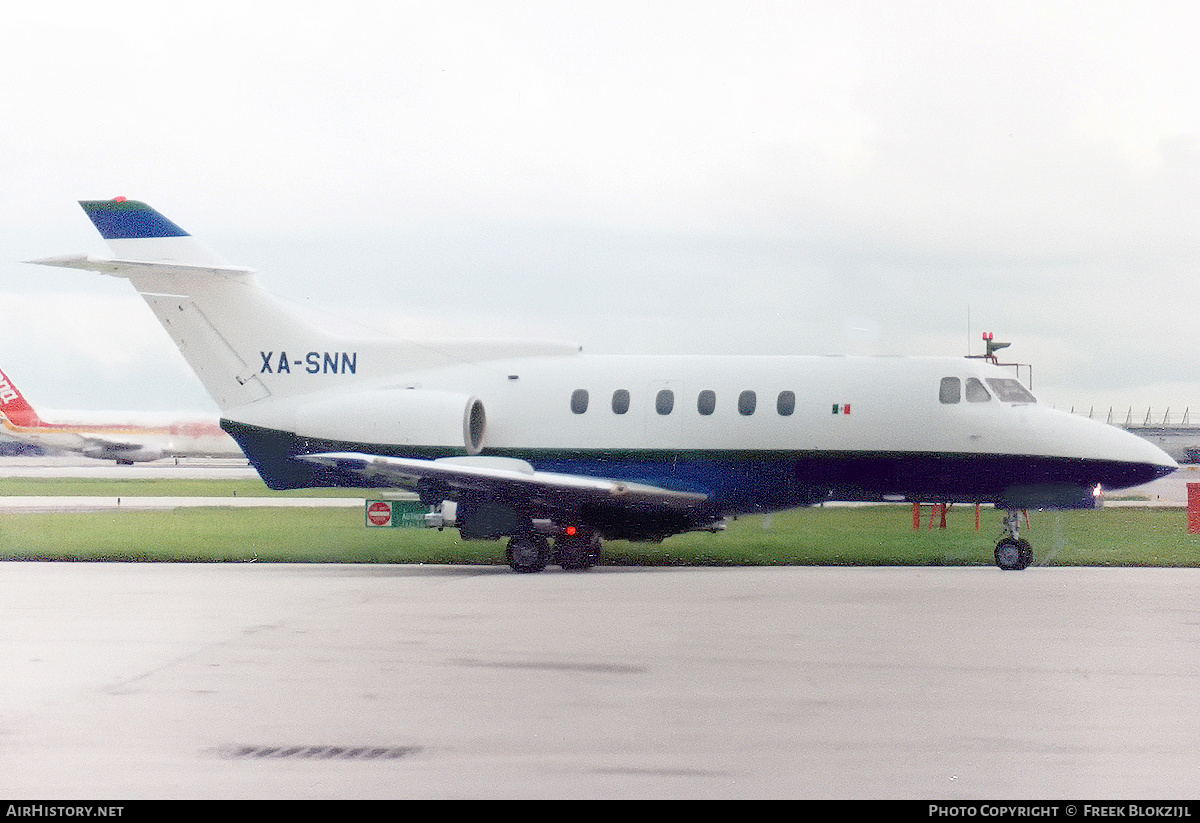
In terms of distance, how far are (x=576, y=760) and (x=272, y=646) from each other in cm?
502

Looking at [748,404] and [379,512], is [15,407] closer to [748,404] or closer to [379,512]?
[379,512]

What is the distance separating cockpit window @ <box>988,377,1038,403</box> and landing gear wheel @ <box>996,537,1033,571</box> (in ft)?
7.22

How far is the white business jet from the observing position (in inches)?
789

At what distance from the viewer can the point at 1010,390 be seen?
67.1 ft

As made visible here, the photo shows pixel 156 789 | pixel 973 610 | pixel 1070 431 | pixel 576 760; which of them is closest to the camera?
pixel 156 789

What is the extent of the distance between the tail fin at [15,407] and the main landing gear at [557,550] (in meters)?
41.7

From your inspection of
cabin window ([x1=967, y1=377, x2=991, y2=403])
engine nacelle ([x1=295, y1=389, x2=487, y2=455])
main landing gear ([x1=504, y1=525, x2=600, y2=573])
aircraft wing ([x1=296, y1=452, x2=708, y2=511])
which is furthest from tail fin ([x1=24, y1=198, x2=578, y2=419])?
cabin window ([x1=967, y1=377, x2=991, y2=403])

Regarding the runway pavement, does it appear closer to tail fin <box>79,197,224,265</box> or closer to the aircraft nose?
the aircraft nose

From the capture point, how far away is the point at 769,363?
21.4 metres

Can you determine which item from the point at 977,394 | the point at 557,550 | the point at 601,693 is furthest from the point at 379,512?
the point at 601,693

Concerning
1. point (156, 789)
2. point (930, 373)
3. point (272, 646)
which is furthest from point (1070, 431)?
point (156, 789)

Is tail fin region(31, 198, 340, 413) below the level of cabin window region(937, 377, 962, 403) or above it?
above
